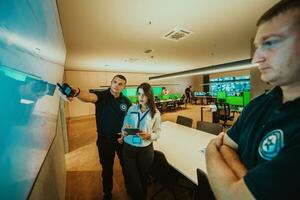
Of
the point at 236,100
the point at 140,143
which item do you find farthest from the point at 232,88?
the point at 140,143

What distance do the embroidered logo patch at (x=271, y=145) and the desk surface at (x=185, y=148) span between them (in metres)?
1.05

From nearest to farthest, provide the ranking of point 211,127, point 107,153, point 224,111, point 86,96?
point 86,96
point 107,153
point 211,127
point 224,111

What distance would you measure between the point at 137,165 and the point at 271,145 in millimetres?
1605

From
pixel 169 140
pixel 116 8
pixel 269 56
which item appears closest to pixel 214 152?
pixel 269 56

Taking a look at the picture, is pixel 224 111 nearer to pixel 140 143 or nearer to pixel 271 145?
pixel 140 143

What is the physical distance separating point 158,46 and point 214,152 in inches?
143

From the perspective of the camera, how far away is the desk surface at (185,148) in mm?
1688

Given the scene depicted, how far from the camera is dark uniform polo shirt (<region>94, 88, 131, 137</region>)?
2.07 meters

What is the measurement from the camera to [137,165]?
74.2 inches

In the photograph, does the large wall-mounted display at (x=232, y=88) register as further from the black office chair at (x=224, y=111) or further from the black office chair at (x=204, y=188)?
the black office chair at (x=204, y=188)

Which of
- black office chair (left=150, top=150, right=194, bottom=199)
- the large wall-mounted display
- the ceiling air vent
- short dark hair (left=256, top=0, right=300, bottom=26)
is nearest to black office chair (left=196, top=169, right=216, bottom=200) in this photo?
black office chair (left=150, top=150, right=194, bottom=199)

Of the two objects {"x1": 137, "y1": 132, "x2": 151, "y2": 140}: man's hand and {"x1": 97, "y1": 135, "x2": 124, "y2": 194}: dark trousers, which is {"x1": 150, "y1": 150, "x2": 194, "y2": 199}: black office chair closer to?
{"x1": 137, "y1": 132, "x2": 151, "y2": 140}: man's hand

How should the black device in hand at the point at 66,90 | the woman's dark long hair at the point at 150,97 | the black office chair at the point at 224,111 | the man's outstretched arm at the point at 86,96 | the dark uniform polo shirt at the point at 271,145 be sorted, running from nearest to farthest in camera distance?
the dark uniform polo shirt at the point at 271,145, the black device in hand at the point at 66,90, the man's outstretched arm at the point at 86,96, the woman's dark long hair at the point at 150,97, the black office chair at the point at 224,111

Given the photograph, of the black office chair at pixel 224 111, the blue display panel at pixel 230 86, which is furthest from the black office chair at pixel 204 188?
the blue display panel at pixel 230 86
